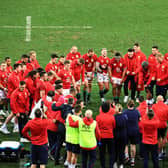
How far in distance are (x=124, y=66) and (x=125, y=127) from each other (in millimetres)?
5796

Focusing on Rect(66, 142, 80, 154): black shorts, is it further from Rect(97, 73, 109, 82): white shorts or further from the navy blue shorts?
Rect(97, 73, 109, 82): white shorts

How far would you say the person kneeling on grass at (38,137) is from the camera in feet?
45.5

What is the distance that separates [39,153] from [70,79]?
5497mm

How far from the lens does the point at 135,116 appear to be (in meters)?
15.1

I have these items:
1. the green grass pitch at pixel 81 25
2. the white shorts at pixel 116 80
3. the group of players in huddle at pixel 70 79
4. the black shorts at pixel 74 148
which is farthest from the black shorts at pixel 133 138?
the green grass pitch at pixel 81 25

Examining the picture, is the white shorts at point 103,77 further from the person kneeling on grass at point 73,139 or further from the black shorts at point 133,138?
the person kneeling on grass at point 73,139

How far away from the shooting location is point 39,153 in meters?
14.0

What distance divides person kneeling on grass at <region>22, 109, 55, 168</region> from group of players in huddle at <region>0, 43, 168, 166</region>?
109 centimetres

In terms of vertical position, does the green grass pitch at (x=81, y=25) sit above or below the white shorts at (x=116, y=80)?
above

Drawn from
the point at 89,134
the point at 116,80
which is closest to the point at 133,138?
the point at 89,134

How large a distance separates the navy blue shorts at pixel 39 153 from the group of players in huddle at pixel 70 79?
1.11m

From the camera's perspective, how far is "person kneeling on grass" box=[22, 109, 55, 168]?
1386cm

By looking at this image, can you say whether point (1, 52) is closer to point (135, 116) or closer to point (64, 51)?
point (64, 51)

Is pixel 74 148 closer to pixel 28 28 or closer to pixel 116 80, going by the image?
pixel 116 80
